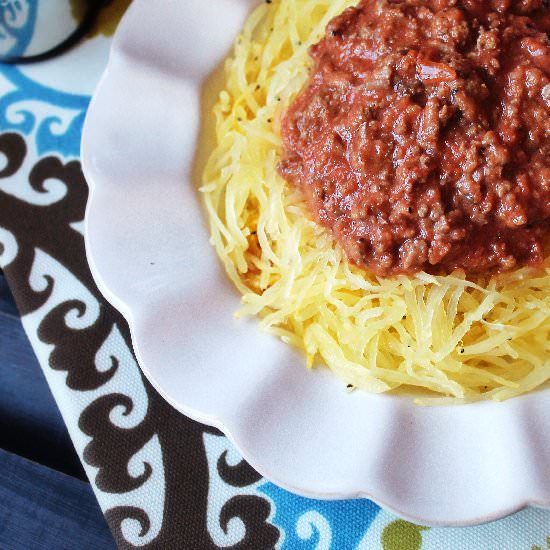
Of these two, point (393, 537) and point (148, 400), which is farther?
point (148, 400)

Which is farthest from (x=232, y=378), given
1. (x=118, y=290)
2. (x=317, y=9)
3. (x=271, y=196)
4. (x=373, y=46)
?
(x=317, y=9)

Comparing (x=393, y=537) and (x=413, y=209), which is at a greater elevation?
(x=413, y=209)

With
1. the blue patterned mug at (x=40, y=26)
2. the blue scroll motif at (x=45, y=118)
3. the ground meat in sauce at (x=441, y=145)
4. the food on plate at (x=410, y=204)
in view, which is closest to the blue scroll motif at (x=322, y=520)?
the food on plate at (x=410, y=204)

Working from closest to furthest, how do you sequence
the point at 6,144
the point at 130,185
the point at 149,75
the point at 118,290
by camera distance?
1. the point at 118,290
2. the point at 130,185
3. the point at 149,75
4. the point at 6,144

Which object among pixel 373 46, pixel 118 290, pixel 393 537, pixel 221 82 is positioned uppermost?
pixel 373 46

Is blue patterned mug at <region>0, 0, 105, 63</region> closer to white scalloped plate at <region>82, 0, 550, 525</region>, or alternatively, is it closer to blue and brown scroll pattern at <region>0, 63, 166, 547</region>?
blue and brown scroll pattern at <region>0, 63, 166, 547</region>

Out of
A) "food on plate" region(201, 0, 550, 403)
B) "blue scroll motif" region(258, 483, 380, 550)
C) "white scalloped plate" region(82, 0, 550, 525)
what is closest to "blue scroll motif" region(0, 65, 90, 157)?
"white scalloped plate" region(82, 0, 550, 525)

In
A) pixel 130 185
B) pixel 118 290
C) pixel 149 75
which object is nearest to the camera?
pixel 118 290

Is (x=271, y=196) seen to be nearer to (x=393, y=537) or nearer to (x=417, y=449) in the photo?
(x=417, y=449)
